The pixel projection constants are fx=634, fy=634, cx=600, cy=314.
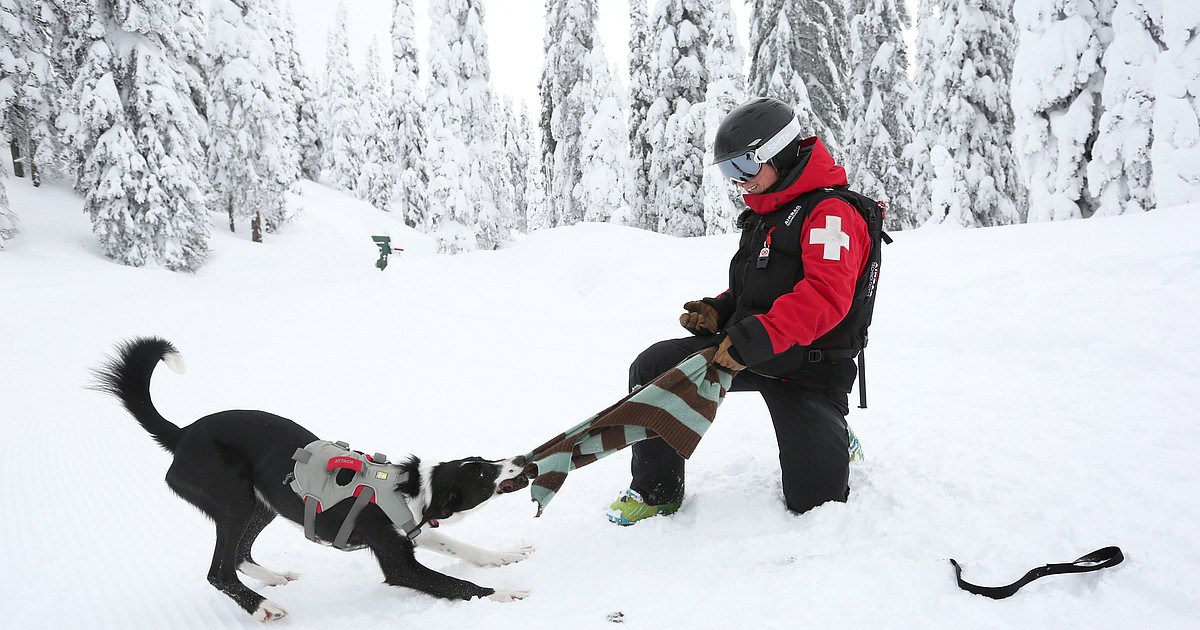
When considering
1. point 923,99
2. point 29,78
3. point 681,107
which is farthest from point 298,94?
point 923,99

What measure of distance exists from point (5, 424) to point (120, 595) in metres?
3.47

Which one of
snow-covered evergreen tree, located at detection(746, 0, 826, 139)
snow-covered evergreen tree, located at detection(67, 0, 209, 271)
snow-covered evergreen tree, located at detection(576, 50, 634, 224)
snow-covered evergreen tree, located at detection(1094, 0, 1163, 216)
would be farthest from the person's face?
snow-covered evergreen tree, located at detection(576, 50, 634, 224)

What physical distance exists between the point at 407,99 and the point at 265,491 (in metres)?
30.8

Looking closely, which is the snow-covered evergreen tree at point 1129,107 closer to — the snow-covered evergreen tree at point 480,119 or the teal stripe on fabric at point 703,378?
the teal stripe on fabric at point 703,378

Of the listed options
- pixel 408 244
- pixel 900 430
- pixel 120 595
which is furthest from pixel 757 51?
pixel 408 244

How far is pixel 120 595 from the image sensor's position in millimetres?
2502

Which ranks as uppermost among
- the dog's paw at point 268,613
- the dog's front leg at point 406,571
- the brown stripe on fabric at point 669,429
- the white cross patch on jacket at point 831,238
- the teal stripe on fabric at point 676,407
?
the white cross patch on jacket at point 831,238

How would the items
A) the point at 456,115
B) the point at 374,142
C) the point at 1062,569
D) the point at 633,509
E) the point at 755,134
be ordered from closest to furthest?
the point at 1062,569 → the point at 755,134 → the point at 633,509 → the point at 456,115 → the point at 374,142

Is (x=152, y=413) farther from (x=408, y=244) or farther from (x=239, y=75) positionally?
(x=408, y=244)

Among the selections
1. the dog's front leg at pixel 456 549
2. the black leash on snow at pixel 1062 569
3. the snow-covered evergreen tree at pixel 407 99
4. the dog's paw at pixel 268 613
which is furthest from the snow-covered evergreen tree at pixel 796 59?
the snow-covered evergreen tree at pixel 407 99

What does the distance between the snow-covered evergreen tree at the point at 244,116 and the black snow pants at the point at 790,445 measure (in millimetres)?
23326

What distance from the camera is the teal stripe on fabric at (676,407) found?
2543 mm

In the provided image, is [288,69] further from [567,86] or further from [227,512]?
[227,512]

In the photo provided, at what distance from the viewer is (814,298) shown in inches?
97.5
